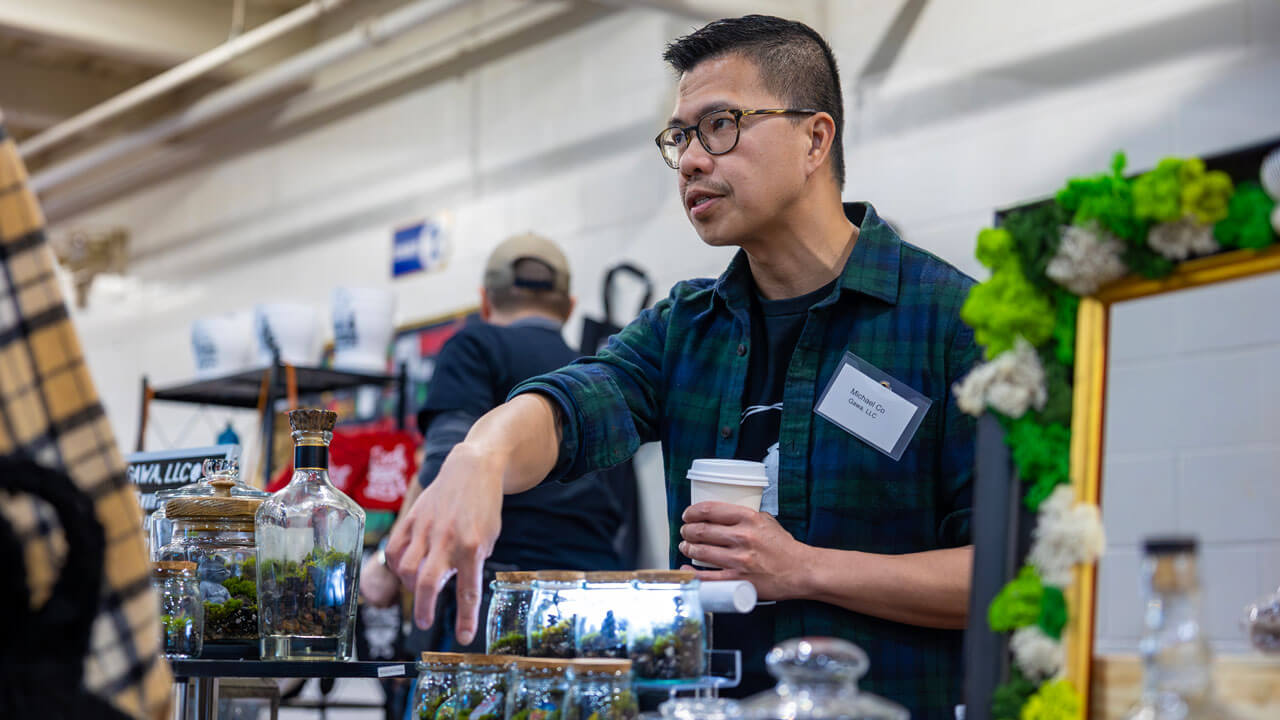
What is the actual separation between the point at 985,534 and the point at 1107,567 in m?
0.09

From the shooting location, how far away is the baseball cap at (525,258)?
11.1 feet

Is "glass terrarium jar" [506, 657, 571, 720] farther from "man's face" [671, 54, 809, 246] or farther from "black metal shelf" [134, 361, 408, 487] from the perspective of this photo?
"black metal shelf" [134, 361, 408, 487]

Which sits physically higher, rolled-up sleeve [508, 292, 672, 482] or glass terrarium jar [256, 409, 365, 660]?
rolled-up sleeve [508, 292, 672, 482]

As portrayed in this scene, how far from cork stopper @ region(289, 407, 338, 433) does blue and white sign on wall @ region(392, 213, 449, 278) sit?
3.73 m

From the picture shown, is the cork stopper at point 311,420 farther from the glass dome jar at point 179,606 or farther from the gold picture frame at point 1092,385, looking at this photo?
the gold picture frame at point 1092,385

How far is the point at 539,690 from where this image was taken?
102cm

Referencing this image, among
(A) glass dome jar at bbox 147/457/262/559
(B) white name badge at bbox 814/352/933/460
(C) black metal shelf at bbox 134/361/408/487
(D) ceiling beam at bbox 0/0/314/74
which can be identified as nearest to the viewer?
(B) white name badge at bbox 814/352/933/460

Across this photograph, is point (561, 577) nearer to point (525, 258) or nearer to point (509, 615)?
point (509, 615)

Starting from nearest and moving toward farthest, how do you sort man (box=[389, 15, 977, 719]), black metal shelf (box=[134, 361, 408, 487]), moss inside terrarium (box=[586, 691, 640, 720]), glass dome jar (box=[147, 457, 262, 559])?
moss inside terrarium (box=[586, 691, 640, 720]) → man (box=[389, 15, 977, 719]) → glass dome jar (box=[147, 457, 262, 559]) → black metal shelf (box=[134, 361, 408, 487])

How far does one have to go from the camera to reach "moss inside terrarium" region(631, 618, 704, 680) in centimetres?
105

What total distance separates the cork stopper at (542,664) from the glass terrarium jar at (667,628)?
67mm

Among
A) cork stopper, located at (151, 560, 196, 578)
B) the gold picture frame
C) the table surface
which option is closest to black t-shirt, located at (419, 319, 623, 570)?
cork stopper, located at (151, 560, 196, 578)

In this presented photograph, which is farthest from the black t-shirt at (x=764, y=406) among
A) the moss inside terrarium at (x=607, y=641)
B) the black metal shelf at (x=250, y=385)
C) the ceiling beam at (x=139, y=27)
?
the ceiling beam at (x=139, y=27)

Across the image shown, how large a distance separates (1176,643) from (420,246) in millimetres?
4862
